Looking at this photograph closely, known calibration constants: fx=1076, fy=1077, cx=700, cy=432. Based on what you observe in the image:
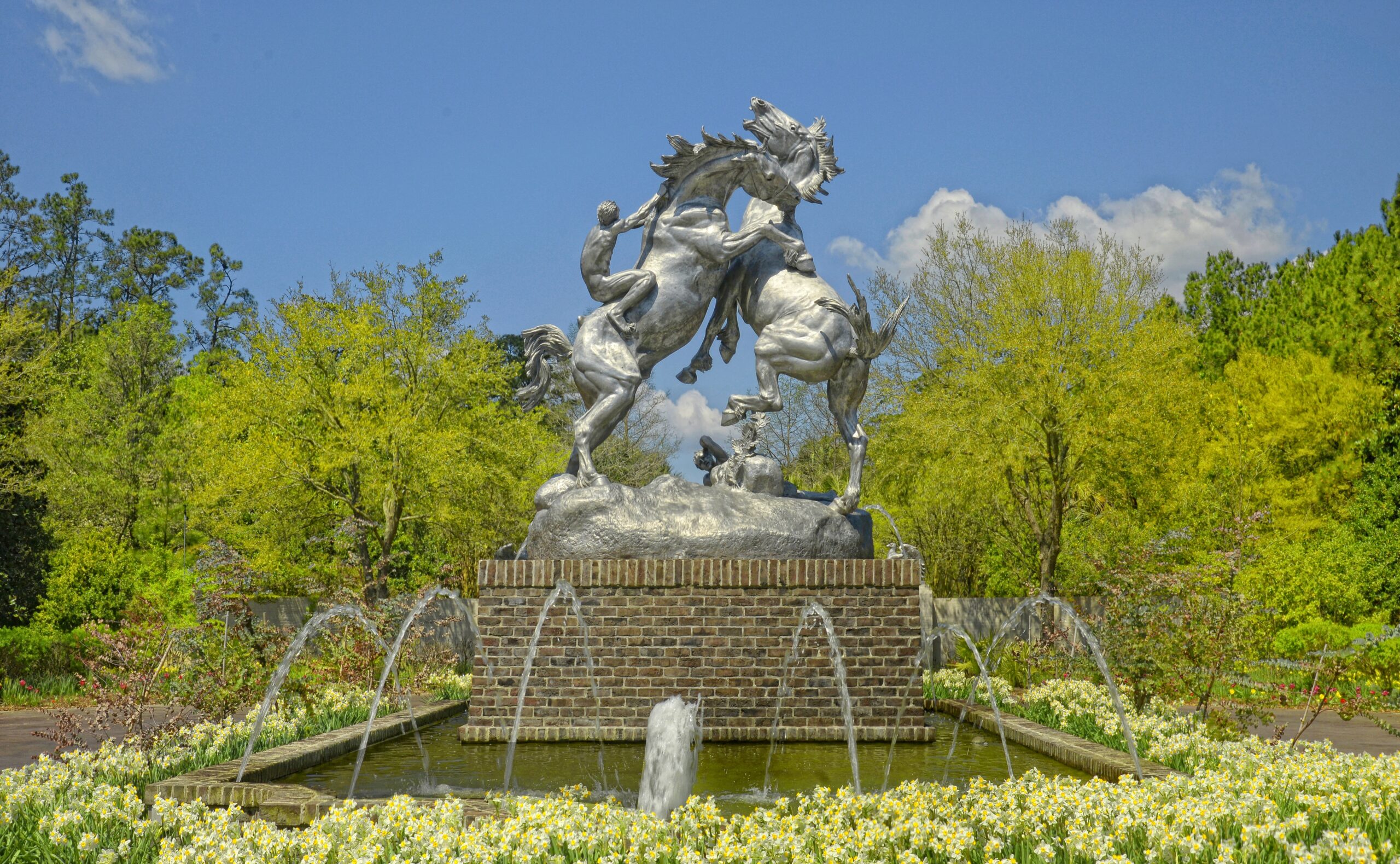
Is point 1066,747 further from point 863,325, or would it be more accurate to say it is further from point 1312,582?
point 1312,582

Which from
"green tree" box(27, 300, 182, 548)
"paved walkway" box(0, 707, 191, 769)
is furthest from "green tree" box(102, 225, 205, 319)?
"paved walkway" box(0, 707, 191, 769)

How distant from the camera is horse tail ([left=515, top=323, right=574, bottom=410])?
9445 mm

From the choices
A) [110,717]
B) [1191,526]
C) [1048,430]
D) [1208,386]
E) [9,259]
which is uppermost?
[9,259]

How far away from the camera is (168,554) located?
22.9 meters

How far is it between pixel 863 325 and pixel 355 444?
564 inches

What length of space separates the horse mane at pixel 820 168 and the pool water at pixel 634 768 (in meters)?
4.60

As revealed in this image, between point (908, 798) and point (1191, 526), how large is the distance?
681 inches

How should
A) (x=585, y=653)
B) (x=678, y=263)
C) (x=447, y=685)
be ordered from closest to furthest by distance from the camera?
(x=585, y=653) → (x=678, y=263) → (x=447, y=685)

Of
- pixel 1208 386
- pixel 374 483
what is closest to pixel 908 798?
pixel 374 483

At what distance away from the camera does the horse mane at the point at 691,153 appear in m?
9.11

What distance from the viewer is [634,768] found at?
6695 millimetres

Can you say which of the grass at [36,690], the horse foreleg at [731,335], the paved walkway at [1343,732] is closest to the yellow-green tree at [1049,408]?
the paved walkway at [1343,732]

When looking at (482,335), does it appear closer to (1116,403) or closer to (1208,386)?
(1116,403)

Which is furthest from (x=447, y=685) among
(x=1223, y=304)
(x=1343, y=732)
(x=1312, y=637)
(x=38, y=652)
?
(x=1223, y=304)
